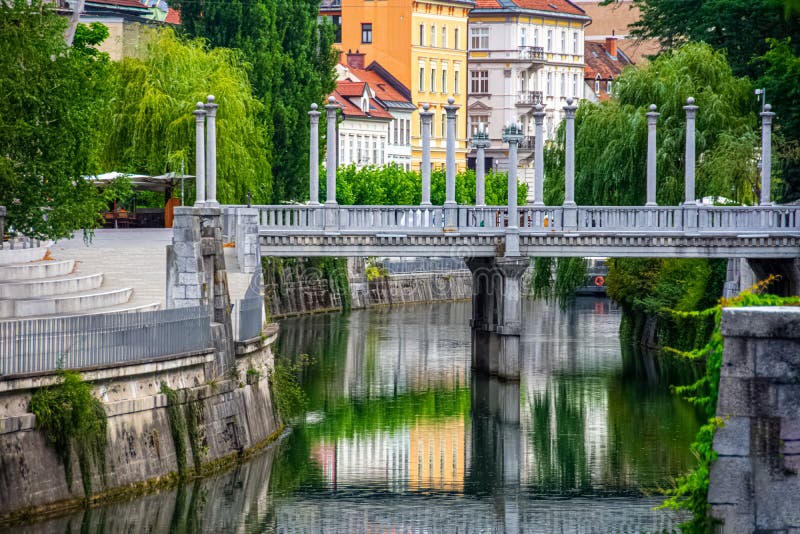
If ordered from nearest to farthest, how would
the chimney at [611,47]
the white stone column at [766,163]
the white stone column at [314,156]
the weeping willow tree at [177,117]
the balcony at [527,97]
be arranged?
the white stone column at [314,156], the white stone column at [766,163], the weeping willow tree at [177,117], the balcony at [527,97], the chimney at [611,47]

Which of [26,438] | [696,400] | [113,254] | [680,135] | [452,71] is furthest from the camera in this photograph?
[452,71]

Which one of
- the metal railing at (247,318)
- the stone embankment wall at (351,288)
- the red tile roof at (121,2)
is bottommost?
the stone embankment wall at (351,288)

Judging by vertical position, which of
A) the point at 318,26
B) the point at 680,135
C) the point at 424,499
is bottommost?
the point at 424,499

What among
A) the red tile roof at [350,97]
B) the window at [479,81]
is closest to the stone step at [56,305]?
the red tile roof at [350,97]

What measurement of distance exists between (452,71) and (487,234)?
291 ft

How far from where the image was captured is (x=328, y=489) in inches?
1607

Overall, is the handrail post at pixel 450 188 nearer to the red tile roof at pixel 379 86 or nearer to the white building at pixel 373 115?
the white building at pixel 373 115

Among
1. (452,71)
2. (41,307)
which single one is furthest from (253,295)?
(452,71)

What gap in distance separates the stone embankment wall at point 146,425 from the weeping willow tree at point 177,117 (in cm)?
2369

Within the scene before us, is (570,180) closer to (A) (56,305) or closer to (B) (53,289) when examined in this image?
(B) (53,289)

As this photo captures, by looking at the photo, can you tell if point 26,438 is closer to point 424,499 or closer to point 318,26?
point 424,499

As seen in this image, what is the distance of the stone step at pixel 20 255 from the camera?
46688 mm

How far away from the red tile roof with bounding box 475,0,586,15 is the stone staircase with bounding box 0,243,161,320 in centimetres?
10395

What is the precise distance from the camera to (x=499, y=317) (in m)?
60.7
